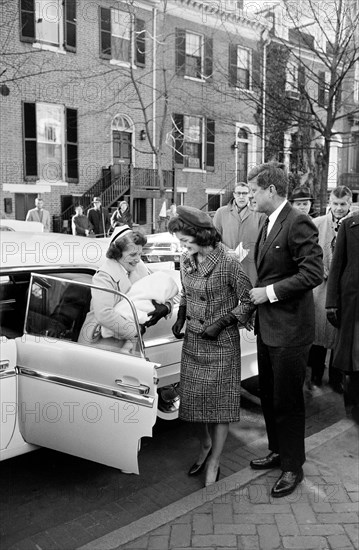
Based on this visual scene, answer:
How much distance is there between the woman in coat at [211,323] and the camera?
332 centimetres

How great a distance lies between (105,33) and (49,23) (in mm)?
2090

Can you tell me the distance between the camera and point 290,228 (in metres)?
3.16

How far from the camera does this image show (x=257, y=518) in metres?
3.08

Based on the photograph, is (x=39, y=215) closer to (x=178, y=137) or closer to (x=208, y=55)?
(x=178, y=137)

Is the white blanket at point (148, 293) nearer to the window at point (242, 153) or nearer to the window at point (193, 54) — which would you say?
the window at point (193, 54)

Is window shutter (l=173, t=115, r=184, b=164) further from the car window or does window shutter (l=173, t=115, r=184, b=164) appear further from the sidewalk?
the sidewalk

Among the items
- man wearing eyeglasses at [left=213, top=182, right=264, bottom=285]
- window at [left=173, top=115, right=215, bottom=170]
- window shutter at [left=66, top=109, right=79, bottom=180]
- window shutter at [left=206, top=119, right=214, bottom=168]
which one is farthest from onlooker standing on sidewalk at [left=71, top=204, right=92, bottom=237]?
man wearing eyeglasses at [left=213, top=182, right=264, bottom=285]

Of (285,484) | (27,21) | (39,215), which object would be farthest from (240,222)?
(27,21)

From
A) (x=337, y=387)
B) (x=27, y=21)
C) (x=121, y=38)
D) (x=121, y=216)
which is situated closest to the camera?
(x=337, y=387)

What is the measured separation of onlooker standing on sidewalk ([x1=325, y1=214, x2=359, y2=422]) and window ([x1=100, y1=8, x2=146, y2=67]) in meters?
16.1

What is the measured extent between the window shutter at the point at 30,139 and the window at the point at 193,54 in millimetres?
6317

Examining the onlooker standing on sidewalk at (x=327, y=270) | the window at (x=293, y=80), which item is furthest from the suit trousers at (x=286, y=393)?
the window at (x=293, y=80)

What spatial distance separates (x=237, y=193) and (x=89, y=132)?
14500mm

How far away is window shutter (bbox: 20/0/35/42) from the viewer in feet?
54.1
